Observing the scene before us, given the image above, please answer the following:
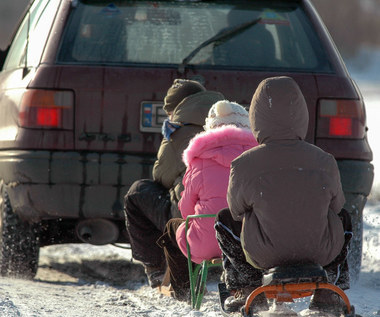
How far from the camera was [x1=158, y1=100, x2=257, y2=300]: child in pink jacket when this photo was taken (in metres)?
4.12

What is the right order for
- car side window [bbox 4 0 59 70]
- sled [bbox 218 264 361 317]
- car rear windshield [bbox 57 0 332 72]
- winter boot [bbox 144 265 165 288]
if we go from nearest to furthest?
sled [bbox 218 264 361 317] → winter boot [bbox 144 265 165 288] → car rear windshield [bbox 57 0 332 72] → car side window [bbox 4 0 59 70]

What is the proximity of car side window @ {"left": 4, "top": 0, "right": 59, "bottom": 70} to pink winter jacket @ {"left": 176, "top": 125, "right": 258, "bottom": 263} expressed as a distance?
56.5 inches

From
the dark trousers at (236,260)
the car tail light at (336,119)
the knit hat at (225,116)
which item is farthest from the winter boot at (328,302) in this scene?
the car tail light at (336,119)

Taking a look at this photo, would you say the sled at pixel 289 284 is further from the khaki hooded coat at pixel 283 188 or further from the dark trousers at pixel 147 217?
the dark trousers at pixel 147 217

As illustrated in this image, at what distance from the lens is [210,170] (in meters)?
4.14

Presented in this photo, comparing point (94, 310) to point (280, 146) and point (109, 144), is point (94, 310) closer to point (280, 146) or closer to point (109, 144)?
point (109, 144)

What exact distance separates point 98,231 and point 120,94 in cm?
80

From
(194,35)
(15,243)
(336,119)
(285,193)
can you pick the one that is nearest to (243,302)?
(285,193)

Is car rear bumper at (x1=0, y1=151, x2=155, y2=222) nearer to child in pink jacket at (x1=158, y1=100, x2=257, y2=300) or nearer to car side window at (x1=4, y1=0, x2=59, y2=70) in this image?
car side window at (x1=4, y1=0, x2=59, y2=70)

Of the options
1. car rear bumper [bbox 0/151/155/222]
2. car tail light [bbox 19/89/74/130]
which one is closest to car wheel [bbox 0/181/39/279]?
car rear bumper [bbox 0/151/155/222]

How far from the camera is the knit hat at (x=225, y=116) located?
419cm

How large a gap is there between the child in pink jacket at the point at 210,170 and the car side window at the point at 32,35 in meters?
1.41

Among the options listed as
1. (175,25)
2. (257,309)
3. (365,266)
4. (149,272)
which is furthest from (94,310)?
(365,266)

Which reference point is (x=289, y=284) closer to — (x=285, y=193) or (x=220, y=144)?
(x=285, y=193)
